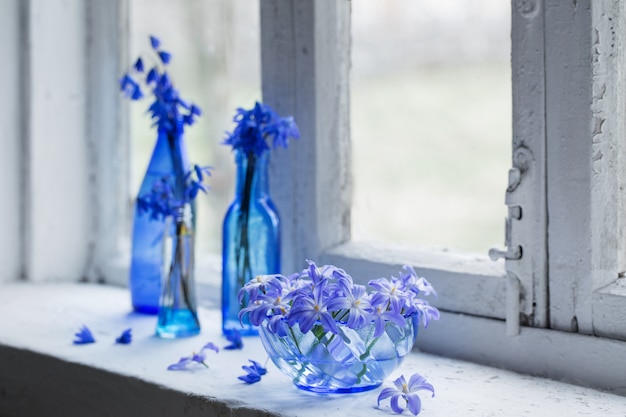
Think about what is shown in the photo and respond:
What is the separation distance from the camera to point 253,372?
3.43ft

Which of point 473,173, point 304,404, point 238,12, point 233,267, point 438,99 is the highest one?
point 238,12

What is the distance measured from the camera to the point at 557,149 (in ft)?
3.35

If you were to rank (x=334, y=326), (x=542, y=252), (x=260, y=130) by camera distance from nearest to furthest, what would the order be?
(x=334, y=326)
(x=542, y=252)
(x=260, y=130)

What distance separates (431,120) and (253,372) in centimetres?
44

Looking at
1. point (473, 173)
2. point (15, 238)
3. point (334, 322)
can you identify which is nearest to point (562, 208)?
point (473, 173)

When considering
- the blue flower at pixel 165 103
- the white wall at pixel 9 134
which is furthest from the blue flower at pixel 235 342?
the white wall at pixel 9 134

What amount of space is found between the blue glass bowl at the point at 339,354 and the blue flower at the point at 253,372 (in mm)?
64

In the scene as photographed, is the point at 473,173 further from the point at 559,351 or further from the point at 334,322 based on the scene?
the point at 334,322

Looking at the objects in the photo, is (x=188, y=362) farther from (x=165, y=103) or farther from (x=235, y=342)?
Answer: (x=165, y=103)

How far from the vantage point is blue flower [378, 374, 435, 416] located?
3.01 ft

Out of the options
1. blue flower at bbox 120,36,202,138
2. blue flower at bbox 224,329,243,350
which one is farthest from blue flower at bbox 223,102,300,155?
blue flower at bbox 224,329,243,350

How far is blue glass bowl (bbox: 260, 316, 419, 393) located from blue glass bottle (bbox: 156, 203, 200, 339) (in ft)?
0.98

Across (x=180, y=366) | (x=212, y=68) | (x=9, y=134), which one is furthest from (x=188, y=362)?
(x=9, y=134)

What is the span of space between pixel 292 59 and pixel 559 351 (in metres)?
0.56
